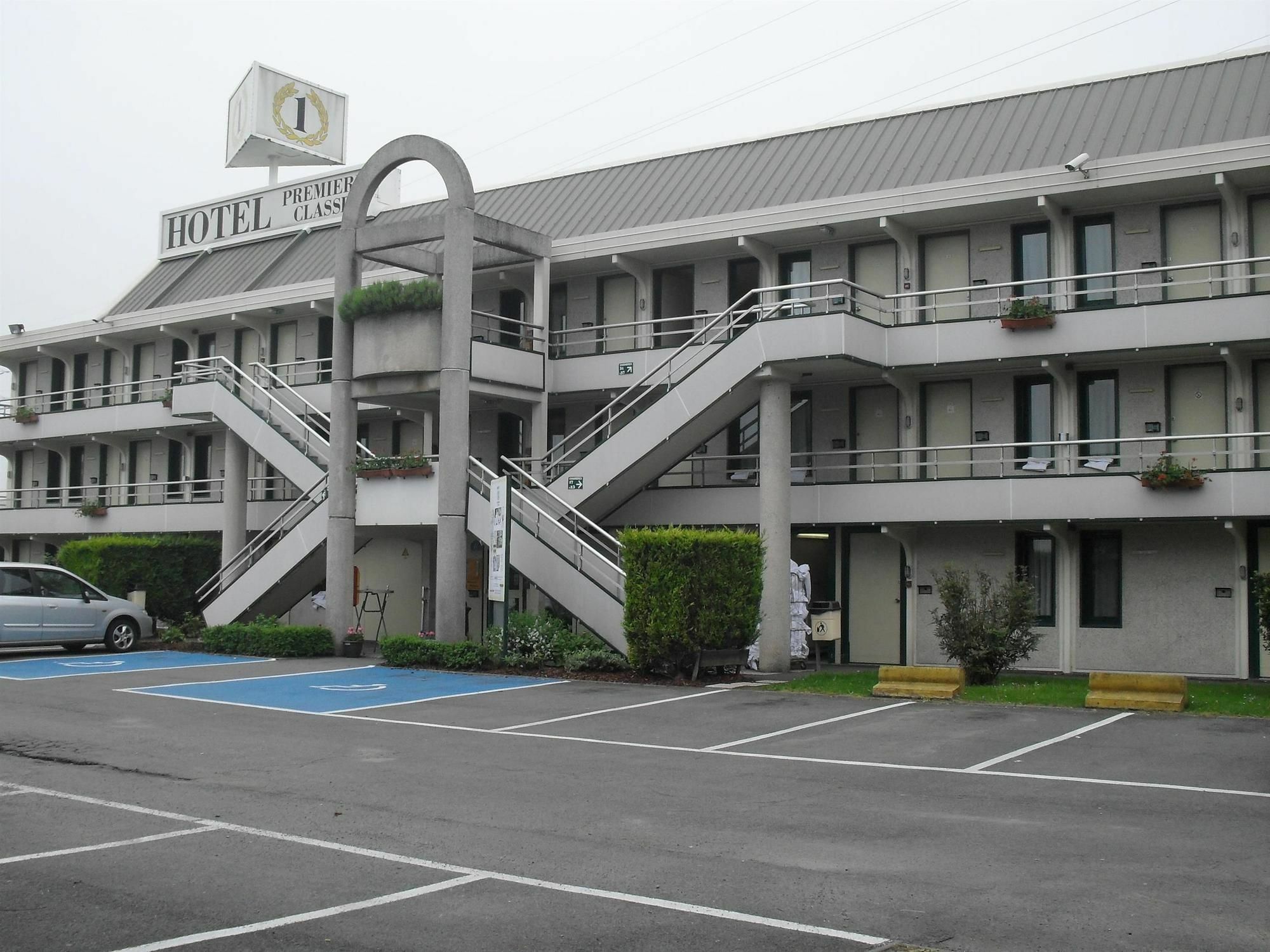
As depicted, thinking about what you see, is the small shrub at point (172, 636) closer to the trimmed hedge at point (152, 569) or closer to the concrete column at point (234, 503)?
the trimmed hedge at point (152, 569)

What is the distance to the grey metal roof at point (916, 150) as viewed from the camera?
23.5 m

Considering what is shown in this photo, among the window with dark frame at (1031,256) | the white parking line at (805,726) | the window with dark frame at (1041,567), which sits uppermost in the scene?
the window with dark frame at (1031,256)

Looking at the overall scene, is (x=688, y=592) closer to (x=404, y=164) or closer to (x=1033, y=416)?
(x=1033, y=416)

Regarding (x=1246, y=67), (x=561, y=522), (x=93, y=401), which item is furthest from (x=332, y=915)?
(x=93, y=401)

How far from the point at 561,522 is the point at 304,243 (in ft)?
60.7

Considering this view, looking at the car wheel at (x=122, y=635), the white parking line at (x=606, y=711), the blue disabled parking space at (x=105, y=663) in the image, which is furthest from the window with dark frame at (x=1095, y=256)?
the car wheel at (x=122, y=635)

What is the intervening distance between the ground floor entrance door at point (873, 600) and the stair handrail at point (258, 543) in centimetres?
1136

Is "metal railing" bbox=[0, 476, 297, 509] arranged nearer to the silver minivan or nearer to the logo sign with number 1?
the silver minivan

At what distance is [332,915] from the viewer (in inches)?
278

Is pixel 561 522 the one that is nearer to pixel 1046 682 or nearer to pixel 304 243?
pixel 1046 682

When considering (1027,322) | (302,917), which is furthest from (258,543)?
(302,917)

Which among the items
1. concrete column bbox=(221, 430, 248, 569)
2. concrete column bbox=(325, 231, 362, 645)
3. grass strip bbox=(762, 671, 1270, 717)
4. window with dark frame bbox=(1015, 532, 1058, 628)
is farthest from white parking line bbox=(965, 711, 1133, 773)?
concrete column bbox=(221, 430, 248, 569)

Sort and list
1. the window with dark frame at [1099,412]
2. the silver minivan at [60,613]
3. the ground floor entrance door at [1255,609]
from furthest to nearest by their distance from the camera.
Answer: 1. the silver minivan at [60,613]
2. the window with dark frame at [1099,412]
3. the ground floor entrance door at [1255,609]

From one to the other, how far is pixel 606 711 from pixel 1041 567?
1105cm
